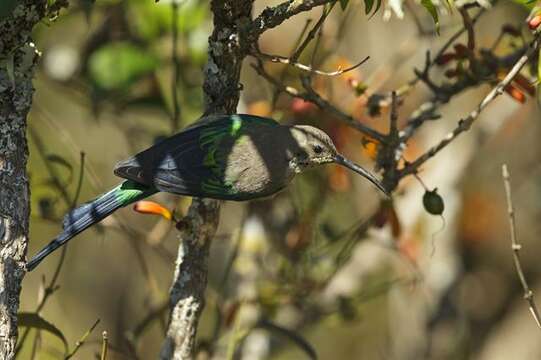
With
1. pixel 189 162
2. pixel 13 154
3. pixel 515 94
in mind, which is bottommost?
pixel 13 154

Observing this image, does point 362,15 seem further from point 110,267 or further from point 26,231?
point 26,231

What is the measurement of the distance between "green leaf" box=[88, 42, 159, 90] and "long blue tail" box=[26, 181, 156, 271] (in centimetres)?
159

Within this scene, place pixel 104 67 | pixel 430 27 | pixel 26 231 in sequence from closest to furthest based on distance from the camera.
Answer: pixel 26 231 → pixel 104 67 → pixel 430 27

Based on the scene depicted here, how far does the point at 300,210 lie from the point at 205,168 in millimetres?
1891

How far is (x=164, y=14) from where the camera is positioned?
4918mm

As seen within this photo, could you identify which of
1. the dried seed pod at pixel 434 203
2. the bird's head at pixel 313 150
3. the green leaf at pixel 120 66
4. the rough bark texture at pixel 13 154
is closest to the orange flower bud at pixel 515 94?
the dried seed pod at pixel 434 203

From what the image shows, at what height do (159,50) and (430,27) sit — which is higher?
(430,27)

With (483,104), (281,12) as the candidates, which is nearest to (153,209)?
(281,12)

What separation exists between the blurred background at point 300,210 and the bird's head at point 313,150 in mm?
122

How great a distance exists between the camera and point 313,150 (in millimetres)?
3506

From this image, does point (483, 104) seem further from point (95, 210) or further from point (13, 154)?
point (13, 154)

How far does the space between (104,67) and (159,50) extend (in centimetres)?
29

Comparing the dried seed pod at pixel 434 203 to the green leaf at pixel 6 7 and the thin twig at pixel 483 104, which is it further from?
the green leaf at pixel 6 7

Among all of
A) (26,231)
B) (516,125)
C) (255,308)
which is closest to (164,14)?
(255,308)
